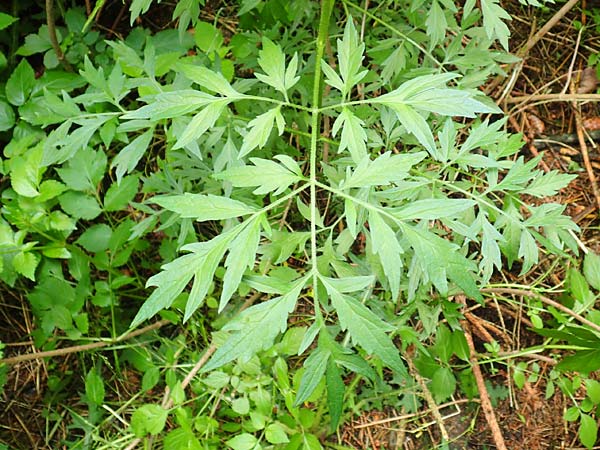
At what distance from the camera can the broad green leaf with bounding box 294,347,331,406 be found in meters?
0.96

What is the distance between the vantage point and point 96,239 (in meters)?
2.04

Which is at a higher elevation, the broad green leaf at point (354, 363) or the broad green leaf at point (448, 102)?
the broad green leaf at point (448, 102)

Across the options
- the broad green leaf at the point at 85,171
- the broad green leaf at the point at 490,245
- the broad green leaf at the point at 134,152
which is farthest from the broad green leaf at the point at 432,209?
the broad green leaf at the point at 85,171

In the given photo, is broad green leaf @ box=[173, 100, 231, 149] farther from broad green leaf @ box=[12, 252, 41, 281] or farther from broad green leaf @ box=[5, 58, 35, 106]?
broad green leaf @ box=[5, 58, 35, 106]

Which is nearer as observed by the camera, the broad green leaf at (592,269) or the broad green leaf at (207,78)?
the broad green leaf at (207,78)

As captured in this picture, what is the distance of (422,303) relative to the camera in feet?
4.98

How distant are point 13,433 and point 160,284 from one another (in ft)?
4.94

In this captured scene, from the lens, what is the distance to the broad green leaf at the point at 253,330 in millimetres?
940

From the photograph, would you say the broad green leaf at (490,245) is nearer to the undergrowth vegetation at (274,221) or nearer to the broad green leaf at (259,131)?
the undergrowth vegetation at (274,221)

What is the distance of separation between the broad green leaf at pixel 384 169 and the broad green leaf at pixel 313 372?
0.30 metres

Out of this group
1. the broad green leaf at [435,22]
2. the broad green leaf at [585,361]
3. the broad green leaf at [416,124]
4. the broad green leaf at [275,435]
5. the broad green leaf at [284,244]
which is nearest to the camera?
the broad green leaf at [416,124]

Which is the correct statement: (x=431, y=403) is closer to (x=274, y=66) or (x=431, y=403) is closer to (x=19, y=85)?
(x=274, y=66)

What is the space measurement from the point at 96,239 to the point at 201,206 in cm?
118

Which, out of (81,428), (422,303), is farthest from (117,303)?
(422,303)
